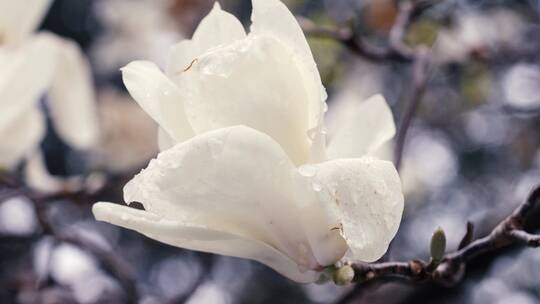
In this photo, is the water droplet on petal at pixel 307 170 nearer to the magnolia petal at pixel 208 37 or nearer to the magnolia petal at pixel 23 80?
the magnolia petal at pixel 208 37

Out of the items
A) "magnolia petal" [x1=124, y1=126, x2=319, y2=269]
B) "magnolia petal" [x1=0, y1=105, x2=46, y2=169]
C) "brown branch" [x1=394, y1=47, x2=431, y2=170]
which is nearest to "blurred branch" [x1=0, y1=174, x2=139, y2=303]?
"magnolia petal" [x1=0, y1=105, x2=46, y2=169]

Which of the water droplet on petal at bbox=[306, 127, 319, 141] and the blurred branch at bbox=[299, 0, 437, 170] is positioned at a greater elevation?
the water droplet on petal at bbox=[306, 127, 319, 141]

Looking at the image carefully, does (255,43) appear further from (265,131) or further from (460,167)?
(460,167)

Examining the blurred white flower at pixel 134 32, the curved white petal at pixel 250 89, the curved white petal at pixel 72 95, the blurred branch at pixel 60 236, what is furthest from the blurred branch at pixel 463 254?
the blurred white flower at pixel 134 32

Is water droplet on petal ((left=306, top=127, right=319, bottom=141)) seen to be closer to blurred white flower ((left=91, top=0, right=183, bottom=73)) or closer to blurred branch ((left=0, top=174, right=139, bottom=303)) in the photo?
blurred branch ((left=0, top=174, right=139, bottom=303))

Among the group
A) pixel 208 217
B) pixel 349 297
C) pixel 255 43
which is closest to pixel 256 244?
pixel 208 217

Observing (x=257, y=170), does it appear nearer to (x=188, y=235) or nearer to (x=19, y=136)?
(x=188, y=235)
